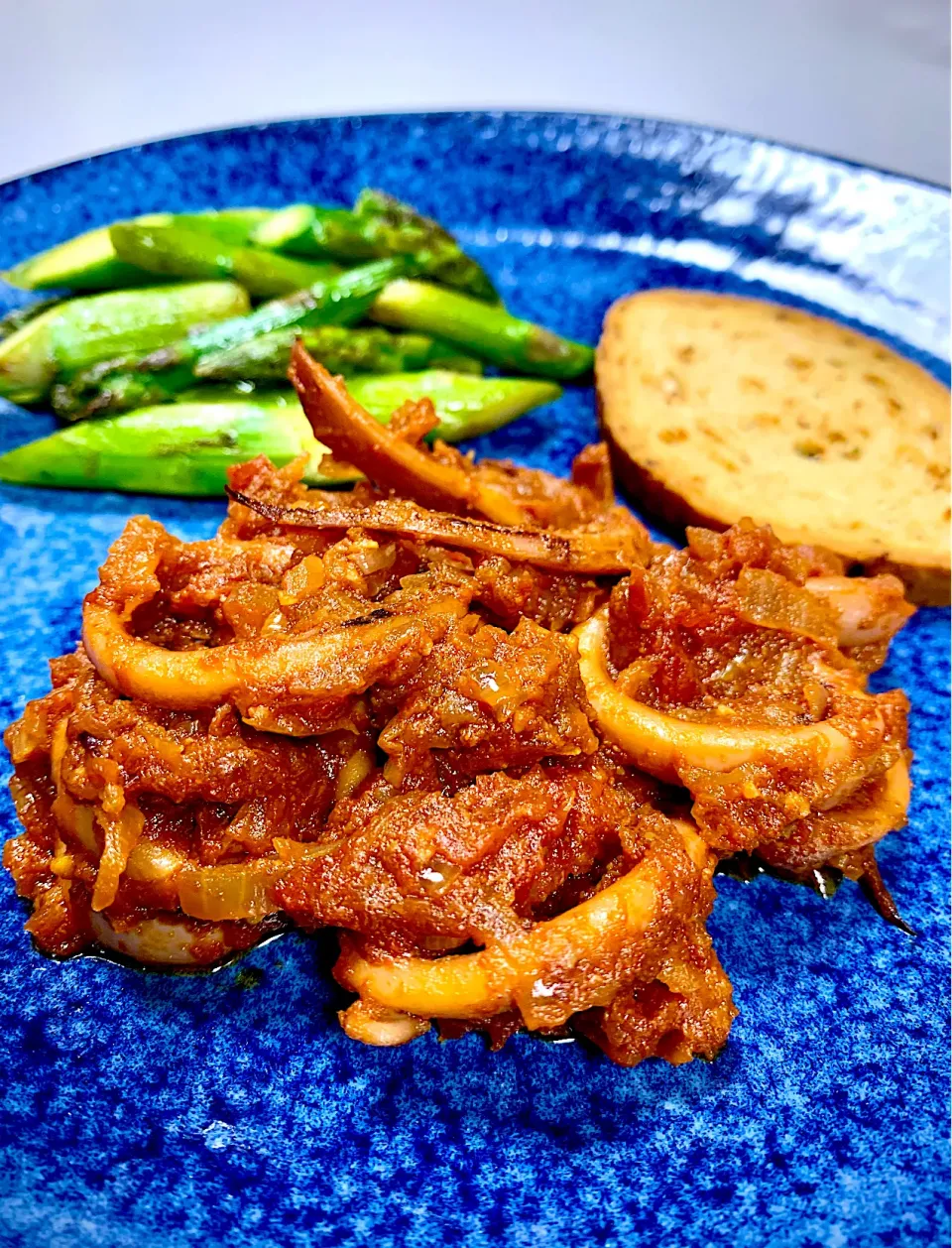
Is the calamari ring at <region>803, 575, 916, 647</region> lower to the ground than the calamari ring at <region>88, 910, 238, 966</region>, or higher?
higher

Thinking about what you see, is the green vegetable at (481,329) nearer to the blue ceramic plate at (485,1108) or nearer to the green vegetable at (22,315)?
the green vegetable at (22,315)

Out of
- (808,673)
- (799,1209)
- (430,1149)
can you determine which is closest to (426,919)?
(430,1149)

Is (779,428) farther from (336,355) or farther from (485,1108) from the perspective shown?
(485,1108)

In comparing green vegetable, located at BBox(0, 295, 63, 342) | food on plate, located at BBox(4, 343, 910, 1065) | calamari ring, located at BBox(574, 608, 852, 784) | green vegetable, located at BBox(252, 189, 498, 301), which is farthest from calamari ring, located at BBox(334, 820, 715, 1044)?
green vegetable, located at BBox(0, 295, 63, 342)

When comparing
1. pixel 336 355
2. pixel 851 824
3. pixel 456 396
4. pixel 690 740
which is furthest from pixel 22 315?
pixel 851 824

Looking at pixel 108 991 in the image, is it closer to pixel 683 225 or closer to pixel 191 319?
pixel 191 319

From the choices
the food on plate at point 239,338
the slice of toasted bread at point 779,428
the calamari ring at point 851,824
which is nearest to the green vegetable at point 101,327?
the food on plate at point 239,338

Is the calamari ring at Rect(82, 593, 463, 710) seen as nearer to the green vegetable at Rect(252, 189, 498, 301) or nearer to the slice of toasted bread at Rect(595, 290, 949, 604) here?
the slice of toasted bread at Rect(595, 290, 949, 604)
